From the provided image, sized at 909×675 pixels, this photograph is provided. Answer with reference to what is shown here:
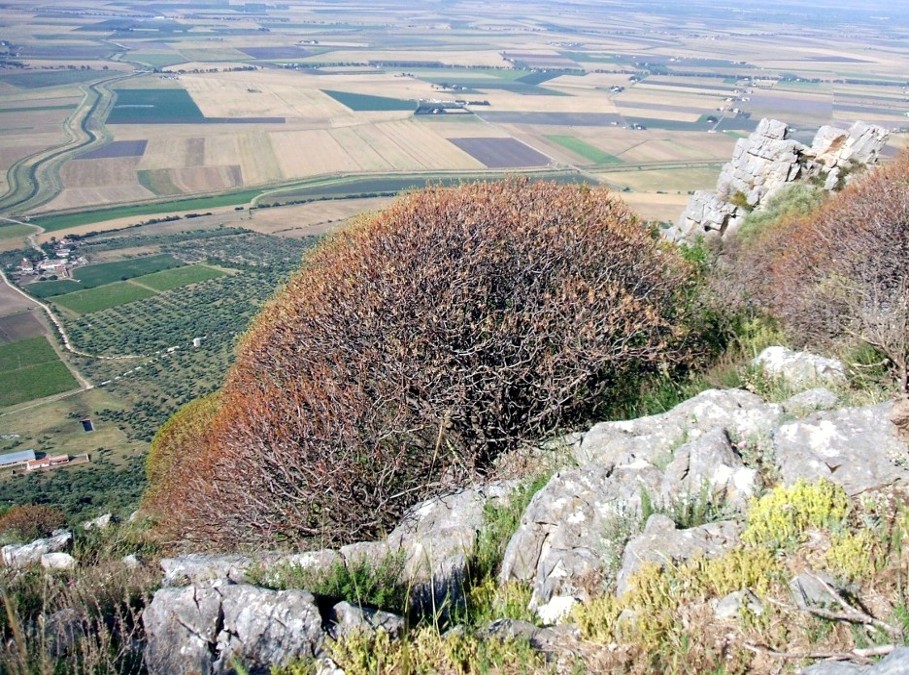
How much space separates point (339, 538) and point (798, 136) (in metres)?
110

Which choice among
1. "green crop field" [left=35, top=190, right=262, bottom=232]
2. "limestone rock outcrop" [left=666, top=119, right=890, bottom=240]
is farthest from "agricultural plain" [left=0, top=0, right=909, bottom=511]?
"limestone rock outcrop" [left=666, top=119, right=890, bottom=240]

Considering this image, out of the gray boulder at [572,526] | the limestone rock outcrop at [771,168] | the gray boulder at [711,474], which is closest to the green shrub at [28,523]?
the gray boulder at [572,526]

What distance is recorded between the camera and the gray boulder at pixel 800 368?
10039 millimetres

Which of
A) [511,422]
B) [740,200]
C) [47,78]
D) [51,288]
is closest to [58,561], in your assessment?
[511,422]

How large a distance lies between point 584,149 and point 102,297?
2955 inches

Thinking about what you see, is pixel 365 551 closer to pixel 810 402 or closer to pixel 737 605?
pixel 737 605

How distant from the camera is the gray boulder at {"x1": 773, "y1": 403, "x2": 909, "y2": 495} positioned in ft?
22.0

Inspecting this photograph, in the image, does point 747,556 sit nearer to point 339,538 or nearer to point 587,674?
point 587,674

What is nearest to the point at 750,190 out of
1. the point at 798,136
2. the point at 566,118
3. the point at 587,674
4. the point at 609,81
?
the point at 587,674

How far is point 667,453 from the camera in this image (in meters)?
9.04

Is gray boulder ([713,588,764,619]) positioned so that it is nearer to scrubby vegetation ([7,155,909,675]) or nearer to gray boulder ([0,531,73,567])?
scrubby vegetation ([7,155,909,675])

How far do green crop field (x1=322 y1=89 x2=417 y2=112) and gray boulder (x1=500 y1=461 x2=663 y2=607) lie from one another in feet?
463

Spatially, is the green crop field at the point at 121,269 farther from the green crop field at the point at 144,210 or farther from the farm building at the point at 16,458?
the farm building at the point at 16,458

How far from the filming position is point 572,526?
25.7ft
